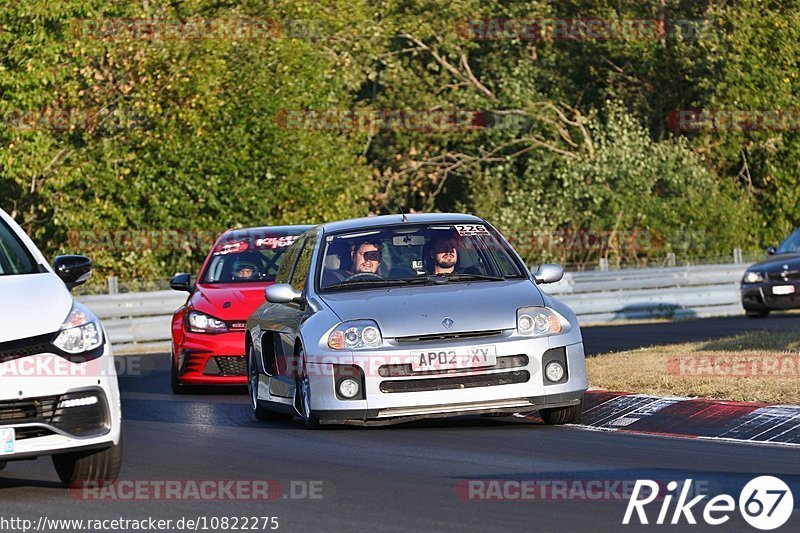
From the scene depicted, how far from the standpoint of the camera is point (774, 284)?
25.9m

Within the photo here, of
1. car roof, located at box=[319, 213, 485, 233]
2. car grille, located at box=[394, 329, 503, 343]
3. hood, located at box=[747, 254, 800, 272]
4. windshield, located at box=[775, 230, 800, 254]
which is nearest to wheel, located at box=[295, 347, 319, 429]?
car grille, located at box=[394, 329, 503, 343]

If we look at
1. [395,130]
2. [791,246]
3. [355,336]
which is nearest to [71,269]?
[355,336]

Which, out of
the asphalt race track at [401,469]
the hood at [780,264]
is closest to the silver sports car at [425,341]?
the asphalt race track at [401,469]

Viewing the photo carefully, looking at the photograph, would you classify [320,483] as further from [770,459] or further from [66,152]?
[66,152]

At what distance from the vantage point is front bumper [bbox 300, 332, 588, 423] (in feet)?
35.2

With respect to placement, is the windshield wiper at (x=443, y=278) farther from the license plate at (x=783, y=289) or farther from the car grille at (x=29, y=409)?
the license plate at (x=783, y=289)

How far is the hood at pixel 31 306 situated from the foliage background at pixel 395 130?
22.1 m

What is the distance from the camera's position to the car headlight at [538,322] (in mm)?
10914

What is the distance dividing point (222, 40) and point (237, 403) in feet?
61.9

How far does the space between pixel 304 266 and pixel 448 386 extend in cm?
207

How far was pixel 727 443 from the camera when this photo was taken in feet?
33.4

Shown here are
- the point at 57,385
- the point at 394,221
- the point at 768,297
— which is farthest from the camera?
the point at 768,297

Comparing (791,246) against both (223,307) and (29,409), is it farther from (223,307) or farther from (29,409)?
(29,409)

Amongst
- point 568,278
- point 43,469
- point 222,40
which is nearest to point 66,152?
point 222,40
